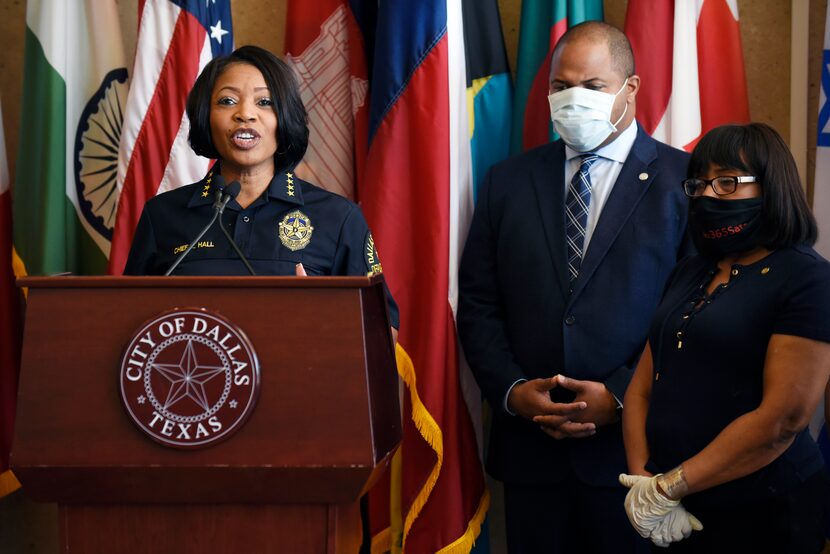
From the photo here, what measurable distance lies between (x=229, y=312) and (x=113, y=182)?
181cm

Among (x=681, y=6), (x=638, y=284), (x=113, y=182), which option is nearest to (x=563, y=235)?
(x=638, y=284)

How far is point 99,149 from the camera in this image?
9.95 feet

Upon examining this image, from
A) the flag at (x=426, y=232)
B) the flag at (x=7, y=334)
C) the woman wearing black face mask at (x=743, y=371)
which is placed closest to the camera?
the woman wearing black face mask at (x=743, y=371)

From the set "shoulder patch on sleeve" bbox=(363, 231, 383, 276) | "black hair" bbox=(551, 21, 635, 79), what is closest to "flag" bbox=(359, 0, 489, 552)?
"black hair" bbox=(551, 21, 635, 79)

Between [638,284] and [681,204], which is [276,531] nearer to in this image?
[638,284]

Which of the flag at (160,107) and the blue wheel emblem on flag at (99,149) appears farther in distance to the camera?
the blue wheel emblem on flag at (99,149)

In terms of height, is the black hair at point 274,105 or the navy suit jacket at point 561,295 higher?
the black hair at point 274,105

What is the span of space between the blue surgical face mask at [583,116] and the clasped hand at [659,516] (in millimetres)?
985

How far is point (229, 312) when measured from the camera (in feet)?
A: 4.65

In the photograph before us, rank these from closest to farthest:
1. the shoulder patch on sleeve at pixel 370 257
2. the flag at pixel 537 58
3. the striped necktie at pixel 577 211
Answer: the shoulder patch on sleeve at pixel 370 257 < the striped necktie at pixel 577 211 < the flag at pixel 537 58

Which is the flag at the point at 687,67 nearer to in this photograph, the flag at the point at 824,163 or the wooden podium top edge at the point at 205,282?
the flag at the point at 824,163

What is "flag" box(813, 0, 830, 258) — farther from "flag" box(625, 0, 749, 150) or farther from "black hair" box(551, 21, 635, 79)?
"black hair" box(551, 21, 635, 79)

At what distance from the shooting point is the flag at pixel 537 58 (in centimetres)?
279

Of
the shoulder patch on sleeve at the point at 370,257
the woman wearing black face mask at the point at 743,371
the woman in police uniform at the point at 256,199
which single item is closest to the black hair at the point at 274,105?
the woman in police uniform at the point at 256,199
